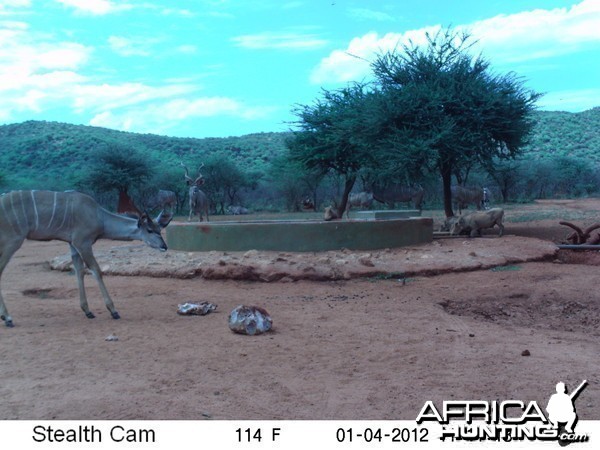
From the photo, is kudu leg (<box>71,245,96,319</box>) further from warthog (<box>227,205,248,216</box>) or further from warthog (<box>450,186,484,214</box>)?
warthog (<box>227,205,248,216</box>)

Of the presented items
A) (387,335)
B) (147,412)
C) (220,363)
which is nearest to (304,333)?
(387,335)

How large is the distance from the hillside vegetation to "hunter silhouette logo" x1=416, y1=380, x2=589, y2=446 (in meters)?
31.7

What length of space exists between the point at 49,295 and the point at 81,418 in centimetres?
638

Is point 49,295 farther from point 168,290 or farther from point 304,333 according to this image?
point 304,333

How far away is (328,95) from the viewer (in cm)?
2580

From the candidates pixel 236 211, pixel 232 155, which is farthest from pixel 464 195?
pixel 232 155

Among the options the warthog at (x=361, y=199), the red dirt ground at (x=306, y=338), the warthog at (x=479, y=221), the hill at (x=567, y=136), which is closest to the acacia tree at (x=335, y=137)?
the warthog at (x=361, y=199)

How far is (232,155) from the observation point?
62188 millimetres

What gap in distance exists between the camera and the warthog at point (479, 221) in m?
16.4

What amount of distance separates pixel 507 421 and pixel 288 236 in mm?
9489

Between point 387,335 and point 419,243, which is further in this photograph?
point 419,243

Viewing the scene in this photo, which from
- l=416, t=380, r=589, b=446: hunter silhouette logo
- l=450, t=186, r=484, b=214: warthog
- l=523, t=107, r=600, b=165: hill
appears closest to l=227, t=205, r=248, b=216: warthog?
l=450, t=186, r=484, b=214: warthog

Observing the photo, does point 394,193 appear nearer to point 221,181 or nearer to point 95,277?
point 221,181

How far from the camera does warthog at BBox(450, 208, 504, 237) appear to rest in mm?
16391
